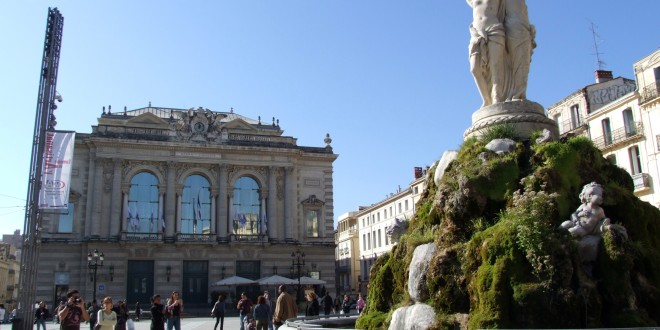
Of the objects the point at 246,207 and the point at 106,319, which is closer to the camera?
the point at 106,319

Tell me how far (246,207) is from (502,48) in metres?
38.5

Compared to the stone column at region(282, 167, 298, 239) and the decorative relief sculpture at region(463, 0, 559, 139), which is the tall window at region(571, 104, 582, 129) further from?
the decorative relief sculpture at region(463, 0, 559, 139)

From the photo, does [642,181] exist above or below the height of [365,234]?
below

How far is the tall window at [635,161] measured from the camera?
111 ft

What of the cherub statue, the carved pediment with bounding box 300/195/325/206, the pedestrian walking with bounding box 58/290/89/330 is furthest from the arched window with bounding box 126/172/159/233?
the cherub statue

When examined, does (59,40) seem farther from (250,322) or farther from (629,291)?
(629,291)

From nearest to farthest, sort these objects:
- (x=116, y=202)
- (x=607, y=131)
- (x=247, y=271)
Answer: (x=607, y=131) → (x=116, y=202) → (x=247, y=271)

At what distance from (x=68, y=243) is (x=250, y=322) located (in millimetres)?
30037

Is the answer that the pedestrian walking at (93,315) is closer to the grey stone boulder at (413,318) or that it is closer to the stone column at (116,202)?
the grey stone boulder at (413,318)

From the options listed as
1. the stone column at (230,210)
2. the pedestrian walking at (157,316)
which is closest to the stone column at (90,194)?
the stone column at (230,210)

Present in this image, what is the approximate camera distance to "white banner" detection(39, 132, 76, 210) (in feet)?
60.4

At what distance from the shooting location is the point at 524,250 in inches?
364

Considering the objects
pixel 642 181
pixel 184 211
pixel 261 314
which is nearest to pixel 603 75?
pixel 642 181

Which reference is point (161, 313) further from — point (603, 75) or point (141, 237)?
point (603, 75)
